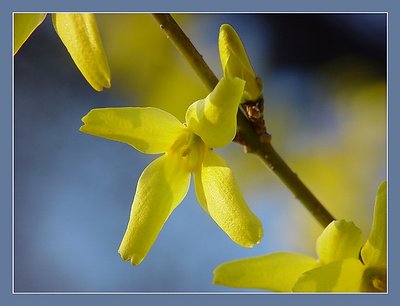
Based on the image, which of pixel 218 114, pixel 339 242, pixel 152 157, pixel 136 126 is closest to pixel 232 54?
pixel 218 114

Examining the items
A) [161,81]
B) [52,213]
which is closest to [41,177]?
[52,213]

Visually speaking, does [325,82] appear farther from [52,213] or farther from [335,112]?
[52,213]

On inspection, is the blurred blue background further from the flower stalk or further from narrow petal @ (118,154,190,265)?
the flower stalk

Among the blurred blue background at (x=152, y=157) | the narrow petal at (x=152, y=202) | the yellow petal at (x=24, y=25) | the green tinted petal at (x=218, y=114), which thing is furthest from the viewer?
the blurred blue background at (x=152, y=157)

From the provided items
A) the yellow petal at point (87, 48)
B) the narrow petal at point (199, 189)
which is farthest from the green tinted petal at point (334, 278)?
the yellow petal at point (87, 48)

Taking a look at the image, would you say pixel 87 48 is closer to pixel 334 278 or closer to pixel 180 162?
pixel 180 162

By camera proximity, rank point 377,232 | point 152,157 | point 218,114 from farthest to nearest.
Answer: point 152,157 → point 377,232 → point 218,114

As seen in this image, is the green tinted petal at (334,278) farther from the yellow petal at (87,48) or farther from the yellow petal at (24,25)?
the yellow petal at (24,25)

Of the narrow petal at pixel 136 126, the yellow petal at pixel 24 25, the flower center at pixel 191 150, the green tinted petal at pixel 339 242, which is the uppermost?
the yellow petal at pixel 24 25
